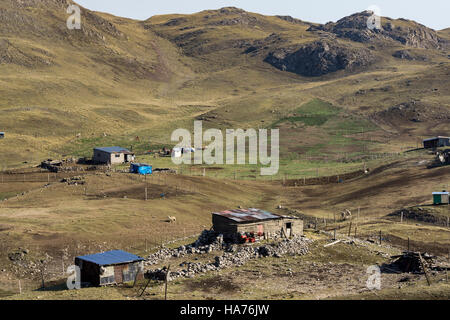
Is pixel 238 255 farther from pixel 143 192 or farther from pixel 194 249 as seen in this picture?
pixel 143 192

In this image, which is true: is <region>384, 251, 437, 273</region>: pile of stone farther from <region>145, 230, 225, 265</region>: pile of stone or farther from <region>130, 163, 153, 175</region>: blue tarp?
<region>130, 163, 153, 175</region>: blue tarp

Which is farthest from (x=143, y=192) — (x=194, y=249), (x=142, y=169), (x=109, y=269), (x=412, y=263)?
(x=412, y=263)

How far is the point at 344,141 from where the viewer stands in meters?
141

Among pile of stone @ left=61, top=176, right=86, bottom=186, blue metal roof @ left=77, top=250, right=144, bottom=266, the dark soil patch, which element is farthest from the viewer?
pile of stone @ left=61, top=176, right=86, bottom=186

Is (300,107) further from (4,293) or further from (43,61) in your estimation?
(4,293)

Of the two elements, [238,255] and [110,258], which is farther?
[238,255]

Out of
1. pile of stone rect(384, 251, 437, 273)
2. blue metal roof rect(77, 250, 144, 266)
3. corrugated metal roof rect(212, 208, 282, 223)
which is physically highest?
corrugated metal roof rect(212, 208, 282, 223)

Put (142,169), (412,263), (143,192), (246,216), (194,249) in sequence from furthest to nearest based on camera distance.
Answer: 1. (142,169)
2. (143,192)
3. (246,216)
4. (194,249)
5. (412,263)

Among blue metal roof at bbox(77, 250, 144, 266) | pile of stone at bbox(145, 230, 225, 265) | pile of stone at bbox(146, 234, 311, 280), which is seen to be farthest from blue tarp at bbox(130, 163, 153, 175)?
blue metal roof at bbox(77, 250, 144, 266)

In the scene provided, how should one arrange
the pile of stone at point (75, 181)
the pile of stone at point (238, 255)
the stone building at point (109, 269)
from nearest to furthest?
the stone building at point (109, 269)
the pile of stone at point (238, 255)
the pile of stone at point (75, 181)

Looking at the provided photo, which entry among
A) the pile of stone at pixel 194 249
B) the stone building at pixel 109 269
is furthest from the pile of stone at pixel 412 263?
the stone building at pixel 109 269

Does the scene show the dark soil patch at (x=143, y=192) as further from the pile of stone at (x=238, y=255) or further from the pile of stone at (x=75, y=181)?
the pile of stone at (x=238, y=255)

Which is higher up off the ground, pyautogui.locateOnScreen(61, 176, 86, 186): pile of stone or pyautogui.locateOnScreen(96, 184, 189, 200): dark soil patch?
pyautogui.locateOnScreen(61, 176, 86, 186): pile of stone
